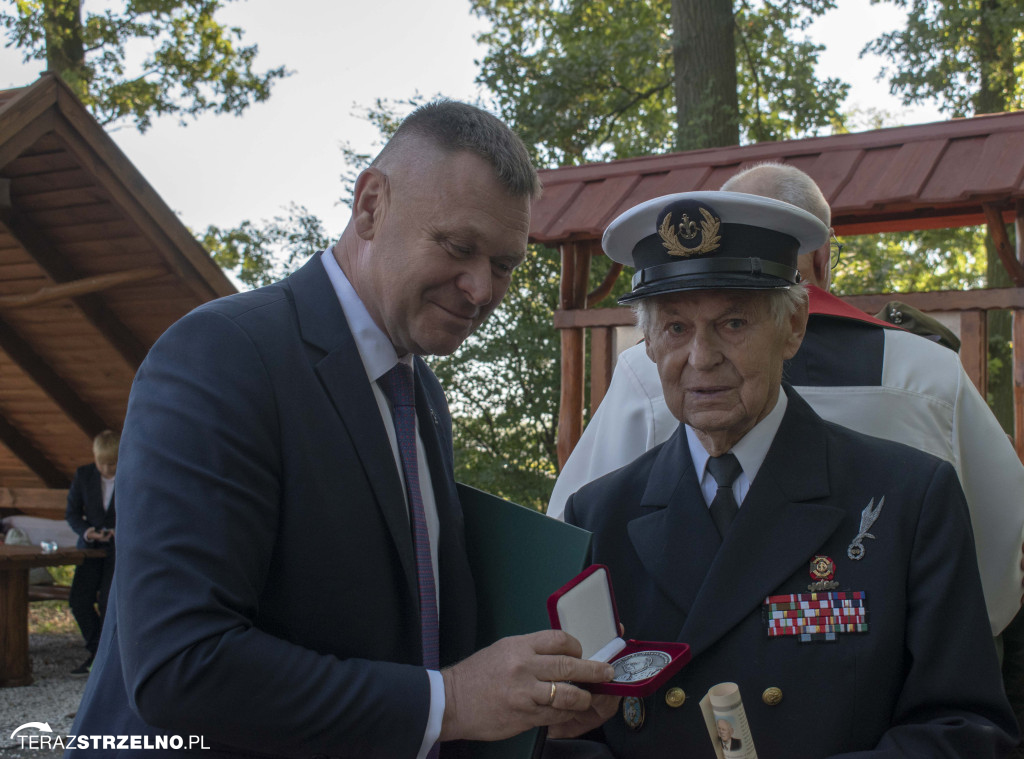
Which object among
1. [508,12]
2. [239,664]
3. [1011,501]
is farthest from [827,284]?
[508,12]

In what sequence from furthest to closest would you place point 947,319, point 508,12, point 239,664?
point 508,12 → point 947,319 → point 239,664

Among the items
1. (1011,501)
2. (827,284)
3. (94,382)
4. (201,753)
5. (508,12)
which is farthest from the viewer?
(508,12)

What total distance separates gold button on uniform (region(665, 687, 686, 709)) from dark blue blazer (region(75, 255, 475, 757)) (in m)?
0.44

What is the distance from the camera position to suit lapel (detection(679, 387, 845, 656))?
6.59ft

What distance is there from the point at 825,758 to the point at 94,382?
9.38 metres

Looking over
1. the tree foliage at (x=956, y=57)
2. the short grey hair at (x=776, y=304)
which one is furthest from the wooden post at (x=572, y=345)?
the tree foliage at (x=956, y=57)

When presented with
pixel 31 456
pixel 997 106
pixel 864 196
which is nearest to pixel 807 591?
pixel 864 196

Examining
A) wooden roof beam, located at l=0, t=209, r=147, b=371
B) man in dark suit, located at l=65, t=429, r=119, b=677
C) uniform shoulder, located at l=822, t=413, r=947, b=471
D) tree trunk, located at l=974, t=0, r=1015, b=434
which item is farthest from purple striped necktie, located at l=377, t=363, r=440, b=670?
tree trunk, located at l=974, t=0, r=1015, b=434

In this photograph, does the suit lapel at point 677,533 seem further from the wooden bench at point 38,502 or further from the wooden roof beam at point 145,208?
the wooden bench at point 38,502

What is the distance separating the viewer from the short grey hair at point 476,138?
2.06 metres

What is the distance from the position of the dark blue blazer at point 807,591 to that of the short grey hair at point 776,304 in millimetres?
215

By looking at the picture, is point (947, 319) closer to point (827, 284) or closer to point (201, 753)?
point (827, 284)

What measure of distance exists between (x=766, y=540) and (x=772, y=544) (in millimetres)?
17

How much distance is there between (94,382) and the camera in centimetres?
→ 981
